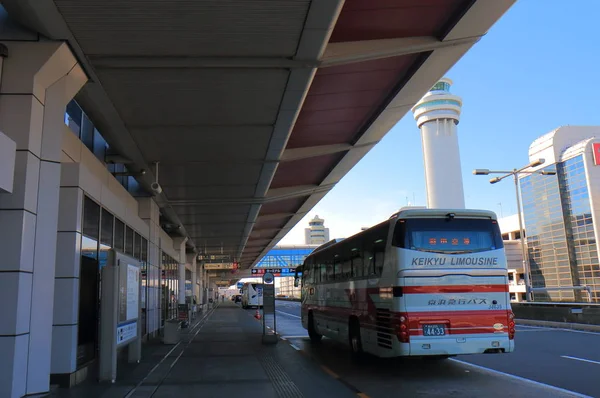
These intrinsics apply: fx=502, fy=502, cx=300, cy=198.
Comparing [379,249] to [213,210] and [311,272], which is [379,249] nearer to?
[311,272]

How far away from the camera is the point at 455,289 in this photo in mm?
9695

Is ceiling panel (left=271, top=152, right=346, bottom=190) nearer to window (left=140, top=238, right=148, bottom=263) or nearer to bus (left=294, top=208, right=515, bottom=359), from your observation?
window (left=140, top=238, right=148, bottom=263)

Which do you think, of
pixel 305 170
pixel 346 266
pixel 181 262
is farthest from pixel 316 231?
pixel 346 266

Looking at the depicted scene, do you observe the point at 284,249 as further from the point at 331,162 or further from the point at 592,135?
the point at 331,162

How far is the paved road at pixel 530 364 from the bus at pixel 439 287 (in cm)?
79

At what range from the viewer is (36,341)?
7.78 m

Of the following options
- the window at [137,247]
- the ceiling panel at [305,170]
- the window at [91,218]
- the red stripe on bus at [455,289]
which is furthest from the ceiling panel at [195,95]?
the window at [137,247]

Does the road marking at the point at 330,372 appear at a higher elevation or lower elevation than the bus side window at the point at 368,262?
lower

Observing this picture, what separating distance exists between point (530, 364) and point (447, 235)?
12.8ft

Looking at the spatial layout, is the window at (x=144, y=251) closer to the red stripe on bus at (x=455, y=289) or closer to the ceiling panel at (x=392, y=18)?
the red stripe on bus at (x=455, y=289)

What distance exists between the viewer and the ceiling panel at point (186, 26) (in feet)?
22.1

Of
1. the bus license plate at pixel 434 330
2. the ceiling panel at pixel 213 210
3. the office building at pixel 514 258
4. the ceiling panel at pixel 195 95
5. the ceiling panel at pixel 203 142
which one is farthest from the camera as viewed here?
the office building at pixel 514 258

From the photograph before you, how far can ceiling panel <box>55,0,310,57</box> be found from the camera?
6727 millimetres

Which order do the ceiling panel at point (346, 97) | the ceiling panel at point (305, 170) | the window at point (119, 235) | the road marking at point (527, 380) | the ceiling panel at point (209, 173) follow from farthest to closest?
1. the ceiling panel at point (305, 170)
2. the ceiling panel at point (209, 173)
3. the window at point (119, 235)
4. the ceiling panel at point (346, 97)
5. the road marking at point (527, 380)
